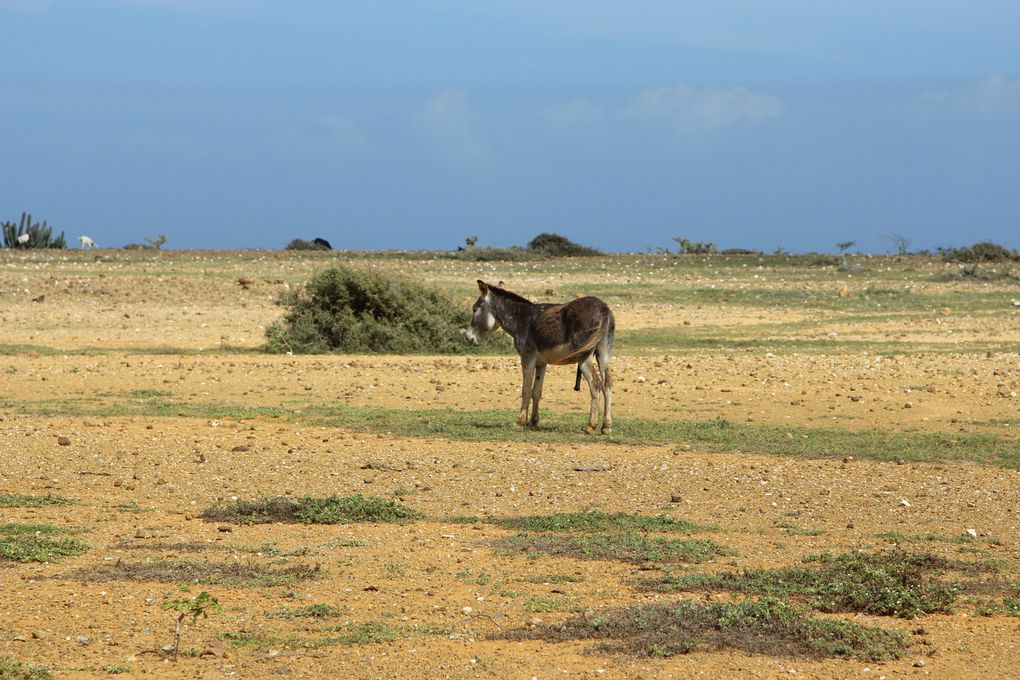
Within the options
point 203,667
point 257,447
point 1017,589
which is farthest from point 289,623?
point 257,447

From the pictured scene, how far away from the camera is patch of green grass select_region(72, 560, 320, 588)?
888 cm

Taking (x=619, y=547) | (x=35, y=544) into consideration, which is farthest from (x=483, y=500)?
(x=35, y=544)

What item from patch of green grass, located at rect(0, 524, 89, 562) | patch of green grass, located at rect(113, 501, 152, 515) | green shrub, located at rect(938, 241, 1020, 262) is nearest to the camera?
patch of green grass, located at rect(0, 524, 89, 562)

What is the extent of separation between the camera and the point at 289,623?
7988mm

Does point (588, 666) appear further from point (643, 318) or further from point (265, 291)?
point (265, 291)

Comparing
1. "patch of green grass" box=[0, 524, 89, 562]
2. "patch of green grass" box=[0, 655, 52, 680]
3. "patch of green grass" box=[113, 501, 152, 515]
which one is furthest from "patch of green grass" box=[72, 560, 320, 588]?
"patch of green grass" box=[113, 501, 152, 515]

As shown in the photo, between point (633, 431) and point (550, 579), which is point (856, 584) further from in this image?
point (633, 431)

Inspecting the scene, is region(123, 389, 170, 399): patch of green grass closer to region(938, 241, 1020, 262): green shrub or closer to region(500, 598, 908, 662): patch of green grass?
region(500, 598, 908, 662): patch of green grass

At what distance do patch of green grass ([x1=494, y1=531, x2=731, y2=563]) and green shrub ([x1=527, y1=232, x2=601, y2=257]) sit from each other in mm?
40979

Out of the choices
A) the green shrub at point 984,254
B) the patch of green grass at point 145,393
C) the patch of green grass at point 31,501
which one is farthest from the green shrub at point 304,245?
the patch of green grass at point 31,501

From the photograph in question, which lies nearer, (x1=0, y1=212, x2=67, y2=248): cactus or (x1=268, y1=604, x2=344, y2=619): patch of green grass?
(x1=268, y1=604, x2=344, y2=619): patch of green grass

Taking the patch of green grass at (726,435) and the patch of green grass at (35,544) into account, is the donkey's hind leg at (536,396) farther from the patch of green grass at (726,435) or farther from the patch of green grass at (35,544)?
the patch of green grass at (35,544)

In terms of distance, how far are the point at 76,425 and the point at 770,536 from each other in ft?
26.1

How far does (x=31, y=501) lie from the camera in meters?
11.6
